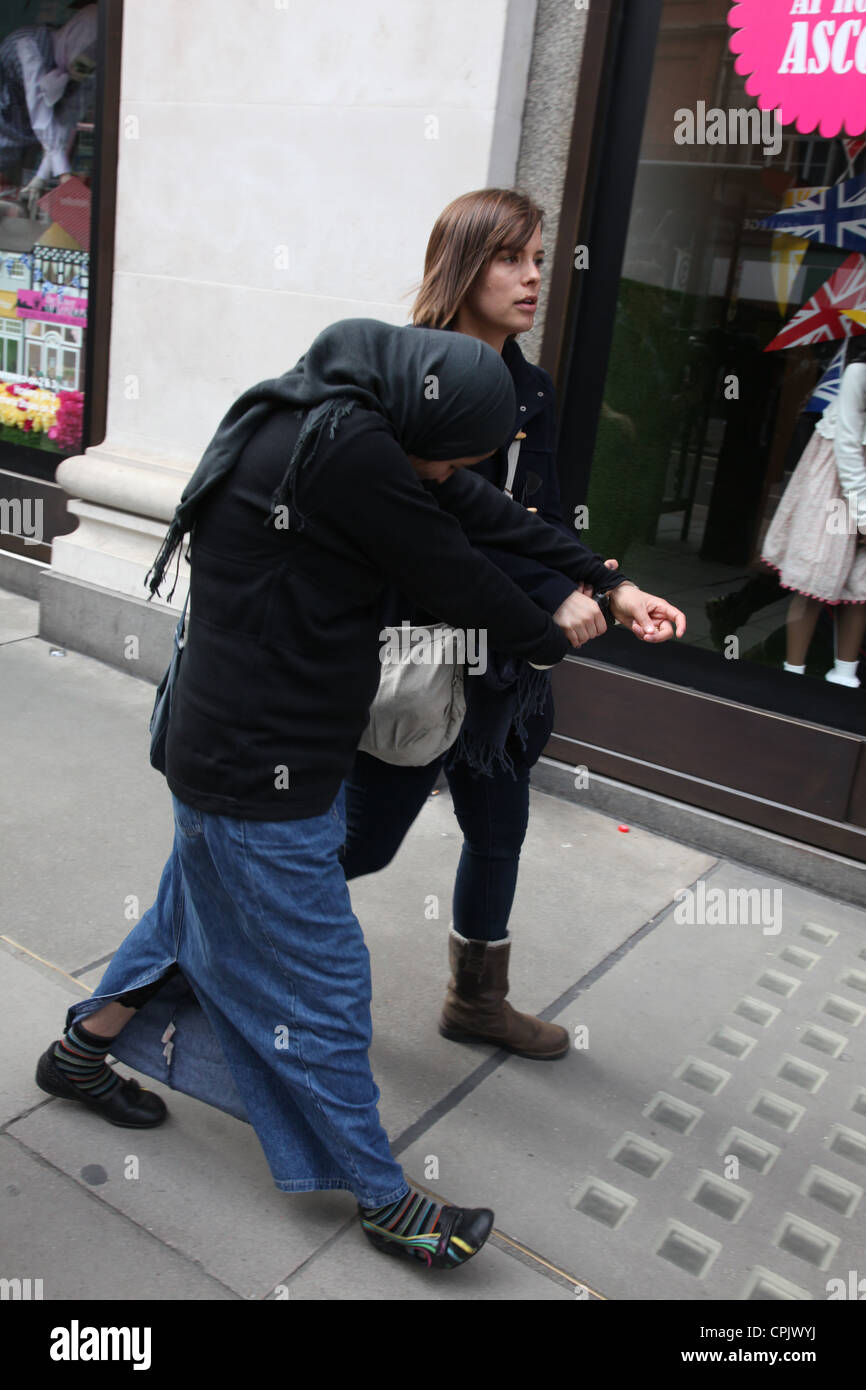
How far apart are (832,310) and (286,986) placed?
289 centimetres

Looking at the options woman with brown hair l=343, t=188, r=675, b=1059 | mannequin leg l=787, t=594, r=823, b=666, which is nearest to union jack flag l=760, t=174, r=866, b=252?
mannequin leg l=787, t=594, r=823, b=666

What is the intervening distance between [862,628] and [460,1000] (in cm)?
198

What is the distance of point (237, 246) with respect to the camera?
4613 mm

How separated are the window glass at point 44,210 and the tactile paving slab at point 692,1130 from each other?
13.3ft

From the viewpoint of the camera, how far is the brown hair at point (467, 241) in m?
2.39

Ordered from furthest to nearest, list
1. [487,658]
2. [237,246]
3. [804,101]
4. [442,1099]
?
[237,246] < [804,101] < [442,1099] < [487,658]

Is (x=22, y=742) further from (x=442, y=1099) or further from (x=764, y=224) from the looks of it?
(x=764, y=224)

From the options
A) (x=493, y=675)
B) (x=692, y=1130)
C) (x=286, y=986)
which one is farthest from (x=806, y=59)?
(x=286, y=986)

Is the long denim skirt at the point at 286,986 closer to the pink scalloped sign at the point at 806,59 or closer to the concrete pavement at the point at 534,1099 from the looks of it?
the concrete pavement at the point at 534,1099

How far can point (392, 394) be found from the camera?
1.82 meters

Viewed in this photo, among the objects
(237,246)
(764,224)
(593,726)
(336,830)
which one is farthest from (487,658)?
(237,246)

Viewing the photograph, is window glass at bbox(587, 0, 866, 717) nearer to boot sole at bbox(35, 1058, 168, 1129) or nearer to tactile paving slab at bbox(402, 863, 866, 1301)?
tactile paving slab at bbox(402, 863, 866, 1301)

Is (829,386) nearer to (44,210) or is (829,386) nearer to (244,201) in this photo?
(244,201)

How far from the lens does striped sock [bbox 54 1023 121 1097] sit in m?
2.38
